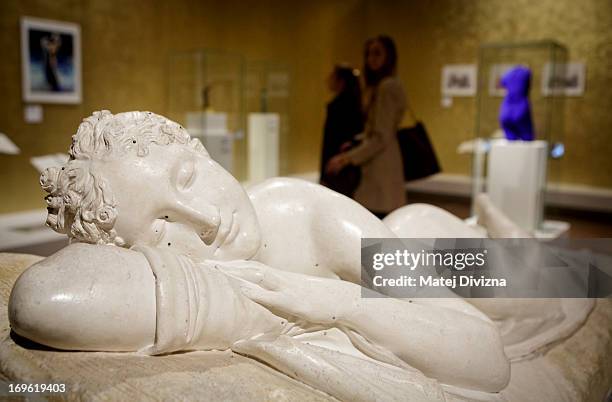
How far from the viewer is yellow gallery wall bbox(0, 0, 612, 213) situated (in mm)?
4758

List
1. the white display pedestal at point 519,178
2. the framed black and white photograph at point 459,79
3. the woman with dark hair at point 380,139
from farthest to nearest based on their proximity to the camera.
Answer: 1. the framed black and white photograph at point 459,79
2. the white display pedestal at point 519,178
3. the woman with dark hair at point 380,139

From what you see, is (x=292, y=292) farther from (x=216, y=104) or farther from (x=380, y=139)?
(x=216, y=104)

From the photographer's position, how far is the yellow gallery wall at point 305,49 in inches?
187

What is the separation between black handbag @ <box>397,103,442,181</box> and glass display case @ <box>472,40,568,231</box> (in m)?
1.51

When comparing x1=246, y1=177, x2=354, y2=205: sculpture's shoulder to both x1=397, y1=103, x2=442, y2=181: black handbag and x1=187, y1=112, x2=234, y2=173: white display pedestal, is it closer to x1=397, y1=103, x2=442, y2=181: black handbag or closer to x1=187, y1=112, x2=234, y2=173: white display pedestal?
x1=397, y1=103, x2=442, y2=181: black handbag

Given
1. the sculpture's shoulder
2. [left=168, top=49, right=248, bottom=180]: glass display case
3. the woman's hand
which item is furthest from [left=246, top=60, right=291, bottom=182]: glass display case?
the sculpture's shoulder

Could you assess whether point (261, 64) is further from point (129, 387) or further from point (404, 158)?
point (129, 387)

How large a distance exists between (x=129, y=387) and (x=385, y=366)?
2.13 ft

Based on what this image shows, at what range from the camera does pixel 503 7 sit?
289 inches

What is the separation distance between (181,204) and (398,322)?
651mm

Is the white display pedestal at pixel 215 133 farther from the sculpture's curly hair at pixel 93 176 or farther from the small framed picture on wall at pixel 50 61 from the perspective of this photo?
the sculpture's curly hair at pixel 93 176

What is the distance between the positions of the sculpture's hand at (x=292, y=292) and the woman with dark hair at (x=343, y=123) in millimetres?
2522

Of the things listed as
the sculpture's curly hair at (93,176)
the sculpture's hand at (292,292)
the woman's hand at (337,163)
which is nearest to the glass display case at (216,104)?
the woman's hand at (337,163)

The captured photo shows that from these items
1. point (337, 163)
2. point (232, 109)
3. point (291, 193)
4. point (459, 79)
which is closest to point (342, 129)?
point (337, 163)
